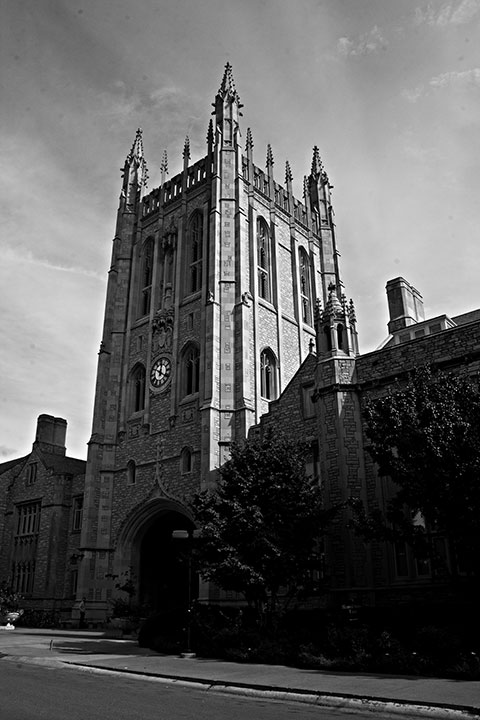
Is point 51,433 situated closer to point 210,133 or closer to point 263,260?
point 263,260

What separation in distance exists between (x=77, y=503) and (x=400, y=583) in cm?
2586

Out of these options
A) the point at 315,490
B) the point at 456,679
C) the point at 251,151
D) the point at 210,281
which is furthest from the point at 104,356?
the point at 456,679

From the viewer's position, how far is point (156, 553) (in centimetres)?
3428

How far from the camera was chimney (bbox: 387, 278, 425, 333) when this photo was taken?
34500 millimetres

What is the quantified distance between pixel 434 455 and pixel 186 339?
70.0 feet

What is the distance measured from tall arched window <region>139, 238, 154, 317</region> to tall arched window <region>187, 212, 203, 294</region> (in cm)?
322

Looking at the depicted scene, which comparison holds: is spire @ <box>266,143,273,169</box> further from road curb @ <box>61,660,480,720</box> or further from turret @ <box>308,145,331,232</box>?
road curb @ <box>61,660,480,720</box>

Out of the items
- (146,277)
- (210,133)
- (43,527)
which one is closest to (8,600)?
(43,527)

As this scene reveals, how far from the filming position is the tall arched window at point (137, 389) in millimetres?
35438

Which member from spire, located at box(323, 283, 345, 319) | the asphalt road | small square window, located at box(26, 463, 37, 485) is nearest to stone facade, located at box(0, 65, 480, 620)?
spire, located at box(323, 283, 345, 319)

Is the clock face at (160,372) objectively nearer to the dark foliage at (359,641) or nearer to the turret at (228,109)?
the turret at (228,109)

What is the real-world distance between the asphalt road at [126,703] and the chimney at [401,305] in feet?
85.7

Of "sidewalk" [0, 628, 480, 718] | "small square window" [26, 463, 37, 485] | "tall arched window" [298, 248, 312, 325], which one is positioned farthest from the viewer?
"small square window" [26, 463, 37, 485]

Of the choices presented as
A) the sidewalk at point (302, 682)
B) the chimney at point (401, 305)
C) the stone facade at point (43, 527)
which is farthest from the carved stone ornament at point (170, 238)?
the sidewalk at point (302, 682)
